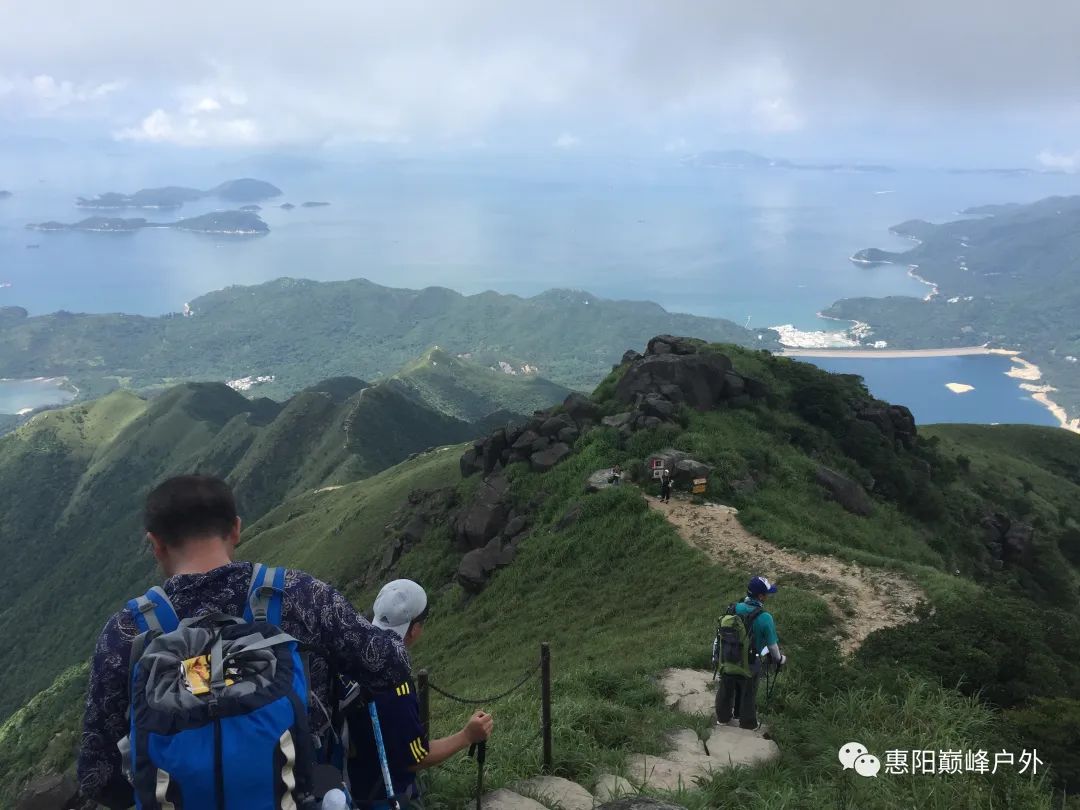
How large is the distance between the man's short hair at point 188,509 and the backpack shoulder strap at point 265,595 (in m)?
0.39

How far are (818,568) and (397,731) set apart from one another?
16120 millimetres

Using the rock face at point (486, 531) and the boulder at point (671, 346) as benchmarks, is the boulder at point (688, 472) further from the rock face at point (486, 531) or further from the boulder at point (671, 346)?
the boulder at point (671, 346)

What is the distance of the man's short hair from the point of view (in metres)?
3.83

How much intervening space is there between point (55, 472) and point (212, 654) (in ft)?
570

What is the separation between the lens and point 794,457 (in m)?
28.5

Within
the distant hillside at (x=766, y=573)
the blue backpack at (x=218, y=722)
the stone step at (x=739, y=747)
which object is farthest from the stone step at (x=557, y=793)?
the blue backpack at (x=218, y=722)

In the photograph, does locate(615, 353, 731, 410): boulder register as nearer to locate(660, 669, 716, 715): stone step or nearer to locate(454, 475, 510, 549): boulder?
locate(454, 475, 510, 549): boulder

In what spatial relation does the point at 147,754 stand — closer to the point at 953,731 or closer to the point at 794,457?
the point at 953,731

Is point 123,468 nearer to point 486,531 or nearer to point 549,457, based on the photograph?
point 486,531

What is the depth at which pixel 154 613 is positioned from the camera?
3588 mm

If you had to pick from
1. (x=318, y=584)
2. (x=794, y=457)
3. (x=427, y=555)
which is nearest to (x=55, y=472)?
(x=427, y=555)

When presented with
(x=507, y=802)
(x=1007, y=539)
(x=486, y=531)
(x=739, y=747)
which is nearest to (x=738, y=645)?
(x=739, y=747)

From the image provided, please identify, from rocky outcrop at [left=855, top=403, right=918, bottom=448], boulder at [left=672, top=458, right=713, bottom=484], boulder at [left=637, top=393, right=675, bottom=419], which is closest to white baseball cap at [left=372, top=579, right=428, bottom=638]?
boulder at [left=672, top=458, right=713, bottom=484]

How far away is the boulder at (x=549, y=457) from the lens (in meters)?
28.7
